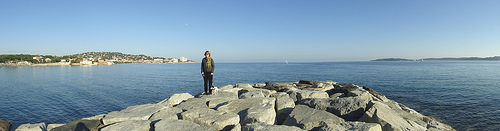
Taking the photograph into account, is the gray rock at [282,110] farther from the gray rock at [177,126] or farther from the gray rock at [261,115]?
the gray rock at [177,126]

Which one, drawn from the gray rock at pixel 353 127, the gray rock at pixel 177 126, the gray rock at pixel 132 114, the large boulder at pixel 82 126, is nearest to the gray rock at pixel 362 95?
the gray rock at pixel 353 127

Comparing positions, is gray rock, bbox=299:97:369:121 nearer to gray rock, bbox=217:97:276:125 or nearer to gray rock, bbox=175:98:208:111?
gray rock, bbox=217:97:276:125

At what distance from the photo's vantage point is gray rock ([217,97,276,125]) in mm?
5805

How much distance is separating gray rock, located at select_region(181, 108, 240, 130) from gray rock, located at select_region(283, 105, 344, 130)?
4.87ft

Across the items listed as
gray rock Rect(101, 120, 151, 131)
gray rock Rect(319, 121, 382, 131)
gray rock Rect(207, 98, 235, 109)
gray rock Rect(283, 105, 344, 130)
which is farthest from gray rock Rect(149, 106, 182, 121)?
gray rock Rect(319, 121, 382, 131)

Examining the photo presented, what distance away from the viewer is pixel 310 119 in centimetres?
548

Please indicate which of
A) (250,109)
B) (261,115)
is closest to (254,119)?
(261,115)

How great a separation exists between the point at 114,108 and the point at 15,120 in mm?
4493

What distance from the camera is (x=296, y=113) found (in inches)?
236

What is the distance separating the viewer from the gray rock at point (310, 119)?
5290mm

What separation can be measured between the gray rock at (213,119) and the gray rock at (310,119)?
4.87ft

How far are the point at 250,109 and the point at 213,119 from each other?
1252mm

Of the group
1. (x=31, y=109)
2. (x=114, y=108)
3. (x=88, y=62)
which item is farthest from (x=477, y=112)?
(x=88, y=62)

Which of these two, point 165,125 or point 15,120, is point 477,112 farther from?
point 15,120
